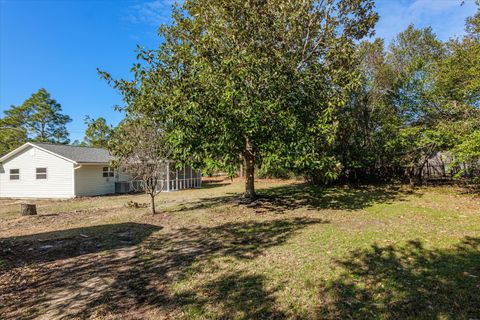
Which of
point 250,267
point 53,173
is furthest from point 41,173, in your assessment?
point 250,267

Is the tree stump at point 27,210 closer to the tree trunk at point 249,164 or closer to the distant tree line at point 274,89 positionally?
the distant tree line at point 274,89

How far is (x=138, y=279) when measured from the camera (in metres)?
4.23

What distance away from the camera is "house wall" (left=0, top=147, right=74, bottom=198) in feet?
54.4

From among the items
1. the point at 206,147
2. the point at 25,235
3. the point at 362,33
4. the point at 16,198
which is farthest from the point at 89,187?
the point at 362,33

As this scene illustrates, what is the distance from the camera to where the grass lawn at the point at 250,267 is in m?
3.25

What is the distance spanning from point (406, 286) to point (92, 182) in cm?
1883

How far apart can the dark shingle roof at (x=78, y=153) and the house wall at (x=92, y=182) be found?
550mm

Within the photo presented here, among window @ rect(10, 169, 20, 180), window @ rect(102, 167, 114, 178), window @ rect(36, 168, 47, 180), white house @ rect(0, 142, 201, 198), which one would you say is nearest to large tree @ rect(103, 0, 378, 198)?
white house @ rect(0, 142, 201, 198)

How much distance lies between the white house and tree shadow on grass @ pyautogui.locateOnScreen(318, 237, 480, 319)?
1373 centimetres

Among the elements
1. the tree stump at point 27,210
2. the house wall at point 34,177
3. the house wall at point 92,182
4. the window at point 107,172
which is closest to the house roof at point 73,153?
the house wall at point 34,177

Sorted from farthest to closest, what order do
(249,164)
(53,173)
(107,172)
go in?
(107,172)
(53,173)
(249,164)

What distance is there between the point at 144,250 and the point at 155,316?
111 inches

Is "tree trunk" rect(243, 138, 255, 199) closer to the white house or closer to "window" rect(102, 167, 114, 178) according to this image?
the white house

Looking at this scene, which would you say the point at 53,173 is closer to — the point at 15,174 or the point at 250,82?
the point at 15,174
